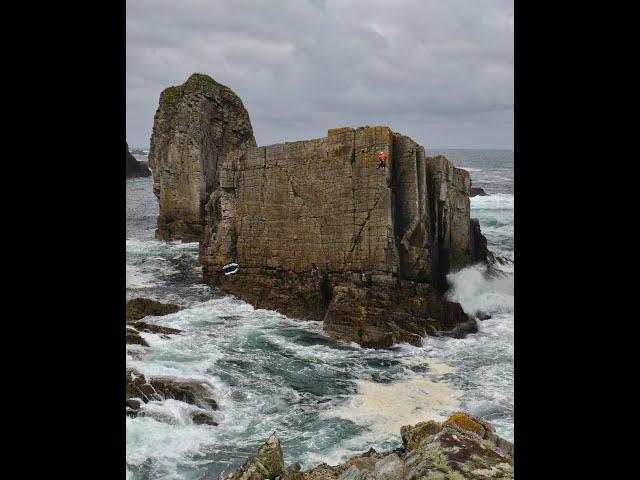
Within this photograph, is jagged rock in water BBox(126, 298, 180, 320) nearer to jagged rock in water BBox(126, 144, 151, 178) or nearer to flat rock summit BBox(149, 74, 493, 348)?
flat rock summit BBox(149, 74, 493, 348)

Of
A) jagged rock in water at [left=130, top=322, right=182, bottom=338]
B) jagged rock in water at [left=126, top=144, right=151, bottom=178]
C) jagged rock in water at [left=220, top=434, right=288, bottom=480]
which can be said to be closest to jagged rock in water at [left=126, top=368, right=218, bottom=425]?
jagged rock in water at [left=130, top=322, right=182, bottom=338]

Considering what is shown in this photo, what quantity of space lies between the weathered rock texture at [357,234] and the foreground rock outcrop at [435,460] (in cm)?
1324

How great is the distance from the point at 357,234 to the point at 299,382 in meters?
8.33

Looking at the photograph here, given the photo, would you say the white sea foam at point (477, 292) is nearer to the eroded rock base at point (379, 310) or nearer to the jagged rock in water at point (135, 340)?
the eroded rock base at point (379, 310)

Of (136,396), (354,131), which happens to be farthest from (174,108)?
(136,396)

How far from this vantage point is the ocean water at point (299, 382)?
14453 mm

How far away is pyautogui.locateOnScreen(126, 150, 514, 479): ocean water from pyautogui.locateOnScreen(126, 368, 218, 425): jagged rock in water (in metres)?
0.32

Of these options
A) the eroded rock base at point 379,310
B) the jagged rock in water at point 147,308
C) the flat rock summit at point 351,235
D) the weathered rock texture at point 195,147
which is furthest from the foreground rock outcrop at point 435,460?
the weathered rock texture at point 195,147
